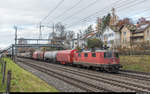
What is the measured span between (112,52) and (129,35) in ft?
142

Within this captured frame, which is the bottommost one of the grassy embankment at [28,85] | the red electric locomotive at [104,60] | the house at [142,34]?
the grassy embankment at [28,85]

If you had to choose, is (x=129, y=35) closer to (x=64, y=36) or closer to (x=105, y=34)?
(x=105, y=34)

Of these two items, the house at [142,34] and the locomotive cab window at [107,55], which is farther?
the house at [142,34]

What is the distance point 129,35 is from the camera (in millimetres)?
63062

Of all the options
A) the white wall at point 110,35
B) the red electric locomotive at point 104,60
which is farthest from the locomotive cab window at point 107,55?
the white wall at point 110,35

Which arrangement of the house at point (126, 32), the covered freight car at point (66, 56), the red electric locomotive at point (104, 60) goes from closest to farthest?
the red electric locomotive at point (104, 60), the covered freight car at point (66, 56), the house at point (126, 32)

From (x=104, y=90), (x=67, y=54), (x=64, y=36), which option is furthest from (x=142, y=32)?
(x=104, y=90)

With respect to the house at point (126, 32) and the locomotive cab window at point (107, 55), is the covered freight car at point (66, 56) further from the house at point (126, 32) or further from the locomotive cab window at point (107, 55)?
the house at point (126, 32)

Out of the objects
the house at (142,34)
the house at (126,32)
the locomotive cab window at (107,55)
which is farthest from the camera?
the house at (126,32)

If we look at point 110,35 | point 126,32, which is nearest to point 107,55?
point 126,32

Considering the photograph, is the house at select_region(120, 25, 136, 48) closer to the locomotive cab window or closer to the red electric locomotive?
the red electric locomotive

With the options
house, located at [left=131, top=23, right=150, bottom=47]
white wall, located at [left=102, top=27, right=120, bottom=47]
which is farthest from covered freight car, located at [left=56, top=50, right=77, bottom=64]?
white wall, located at [left=102, top=27, right=120, bottom=47]

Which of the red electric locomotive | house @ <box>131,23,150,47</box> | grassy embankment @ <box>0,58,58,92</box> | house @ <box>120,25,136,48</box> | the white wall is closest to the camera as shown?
grassy embankment @ <box>0,58,58,92</box>

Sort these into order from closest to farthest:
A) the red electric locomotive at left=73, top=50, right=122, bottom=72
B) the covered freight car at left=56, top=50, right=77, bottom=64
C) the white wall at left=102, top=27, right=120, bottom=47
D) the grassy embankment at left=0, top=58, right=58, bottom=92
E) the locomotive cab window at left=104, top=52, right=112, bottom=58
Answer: the grassy embankment at left=0, top=58, right=58, bottom=92 < the red electric locomotive at left=73, top=50, right=122, bottom=72 < the locomotive cab window at left=104, top=52, right=112, bottom=58 < the covered freight car at left=56, top=50, right=77, bottom=64 < the white wall at left=102, top=27, right=120, bottom=47
